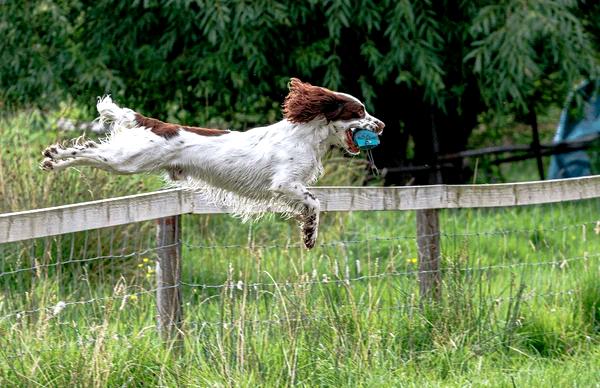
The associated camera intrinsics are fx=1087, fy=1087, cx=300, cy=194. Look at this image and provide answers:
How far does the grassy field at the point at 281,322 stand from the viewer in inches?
203

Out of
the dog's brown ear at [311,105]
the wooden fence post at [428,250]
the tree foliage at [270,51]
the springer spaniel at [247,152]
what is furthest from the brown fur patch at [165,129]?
the tree foliage at [270,51]

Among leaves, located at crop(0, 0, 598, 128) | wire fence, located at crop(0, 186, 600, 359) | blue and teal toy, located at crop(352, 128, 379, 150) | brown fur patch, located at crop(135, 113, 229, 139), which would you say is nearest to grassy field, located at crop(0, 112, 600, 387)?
wire fence, located at crop(0, 186, 600, 359)

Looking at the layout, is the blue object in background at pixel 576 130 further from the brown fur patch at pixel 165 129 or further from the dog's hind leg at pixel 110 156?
the dog's hind leg at pixel 110 156

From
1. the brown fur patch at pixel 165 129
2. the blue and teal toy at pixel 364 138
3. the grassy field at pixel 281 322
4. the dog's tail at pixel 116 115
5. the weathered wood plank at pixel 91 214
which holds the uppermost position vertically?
the dog's tail at pixel 116 115

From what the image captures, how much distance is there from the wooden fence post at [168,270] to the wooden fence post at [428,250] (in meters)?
1.44

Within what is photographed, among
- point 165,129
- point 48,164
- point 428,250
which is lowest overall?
point 428,250

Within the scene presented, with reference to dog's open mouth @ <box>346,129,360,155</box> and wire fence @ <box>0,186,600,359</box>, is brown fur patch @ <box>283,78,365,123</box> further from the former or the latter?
wire fence @ <box>0,186,600,359</box>

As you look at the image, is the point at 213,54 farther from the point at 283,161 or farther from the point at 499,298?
the point at 283,161

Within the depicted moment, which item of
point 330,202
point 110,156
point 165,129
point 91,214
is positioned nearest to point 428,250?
point 330,202

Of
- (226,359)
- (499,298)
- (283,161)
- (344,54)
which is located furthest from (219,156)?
(344,54)

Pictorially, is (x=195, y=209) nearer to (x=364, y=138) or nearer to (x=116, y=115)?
(x=116, y=115)

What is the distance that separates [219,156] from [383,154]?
7647mm

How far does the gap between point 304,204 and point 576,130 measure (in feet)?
31.0

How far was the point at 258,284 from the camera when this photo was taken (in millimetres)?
5551
